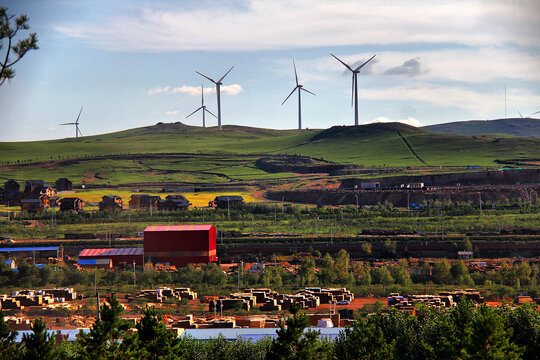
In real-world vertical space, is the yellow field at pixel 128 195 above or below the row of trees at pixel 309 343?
above

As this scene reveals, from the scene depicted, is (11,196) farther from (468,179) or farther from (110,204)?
(468,179)

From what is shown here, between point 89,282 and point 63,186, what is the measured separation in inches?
4309

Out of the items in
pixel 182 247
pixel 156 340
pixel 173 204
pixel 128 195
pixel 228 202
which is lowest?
pixel 182 247

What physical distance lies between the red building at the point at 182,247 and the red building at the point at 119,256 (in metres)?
1.01

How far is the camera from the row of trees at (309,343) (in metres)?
31.5

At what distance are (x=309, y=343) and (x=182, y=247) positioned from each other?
180ft

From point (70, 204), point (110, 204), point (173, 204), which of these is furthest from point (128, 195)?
point (173, 204)

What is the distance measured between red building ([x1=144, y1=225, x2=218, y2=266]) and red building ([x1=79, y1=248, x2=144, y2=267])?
1.01 meters

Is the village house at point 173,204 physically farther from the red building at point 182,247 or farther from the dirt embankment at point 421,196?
the red building at point 182,247

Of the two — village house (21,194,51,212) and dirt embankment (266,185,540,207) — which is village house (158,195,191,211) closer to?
village house (21,194,51,212)

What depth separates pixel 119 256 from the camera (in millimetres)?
86000

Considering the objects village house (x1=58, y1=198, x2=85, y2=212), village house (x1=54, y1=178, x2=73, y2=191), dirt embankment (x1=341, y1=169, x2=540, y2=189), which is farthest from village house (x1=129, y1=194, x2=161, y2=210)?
dirt embankment (x1=341, y1=169, x2=540, y2=189)

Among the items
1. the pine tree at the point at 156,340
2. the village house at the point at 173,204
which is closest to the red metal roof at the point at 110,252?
the village house at the point at 173,204

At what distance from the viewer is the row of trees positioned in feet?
104
